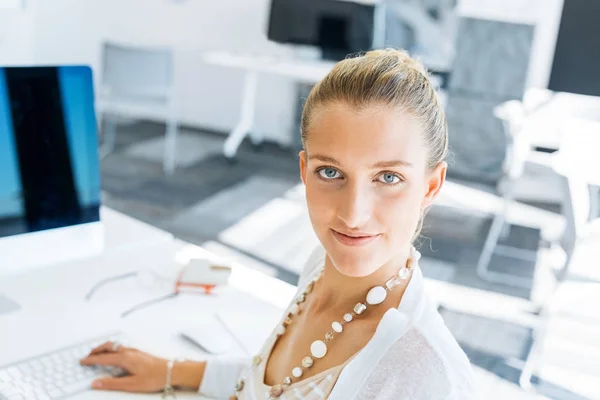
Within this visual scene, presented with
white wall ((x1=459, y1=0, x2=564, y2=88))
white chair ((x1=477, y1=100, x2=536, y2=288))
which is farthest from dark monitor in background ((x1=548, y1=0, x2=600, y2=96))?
white wall ((x1=459, y1=0, x2=564, y2=88))

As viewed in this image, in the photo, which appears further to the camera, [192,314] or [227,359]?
[192,314]

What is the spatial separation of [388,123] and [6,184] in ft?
2.67

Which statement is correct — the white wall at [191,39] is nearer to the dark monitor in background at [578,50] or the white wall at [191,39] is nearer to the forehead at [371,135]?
the dark monitor in background at [578,50]

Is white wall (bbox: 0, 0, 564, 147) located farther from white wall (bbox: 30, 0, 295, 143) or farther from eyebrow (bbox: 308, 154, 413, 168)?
eyebrow (bbox: 308, 154, 413, 168)

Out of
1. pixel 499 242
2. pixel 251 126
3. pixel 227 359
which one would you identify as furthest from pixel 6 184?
pixel 251 126

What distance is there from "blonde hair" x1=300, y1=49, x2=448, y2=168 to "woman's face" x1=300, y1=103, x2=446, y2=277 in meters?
0.01

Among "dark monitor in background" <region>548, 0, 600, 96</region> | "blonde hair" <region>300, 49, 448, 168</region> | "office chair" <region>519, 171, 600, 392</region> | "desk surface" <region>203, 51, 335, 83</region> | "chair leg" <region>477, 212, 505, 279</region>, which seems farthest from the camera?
"desk surface" <region>203, 51, 335, 83</region>

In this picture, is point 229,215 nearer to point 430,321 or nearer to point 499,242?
point 499,242

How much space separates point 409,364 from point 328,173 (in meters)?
0.29

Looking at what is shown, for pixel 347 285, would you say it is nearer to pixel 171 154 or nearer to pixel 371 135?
pixel 371 135

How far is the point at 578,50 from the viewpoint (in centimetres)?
222

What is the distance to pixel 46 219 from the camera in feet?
Answer: 4.55

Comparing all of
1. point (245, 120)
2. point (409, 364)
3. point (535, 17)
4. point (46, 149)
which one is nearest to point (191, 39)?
point (245, 120)

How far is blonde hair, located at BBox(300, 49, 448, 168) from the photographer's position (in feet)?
2.97
